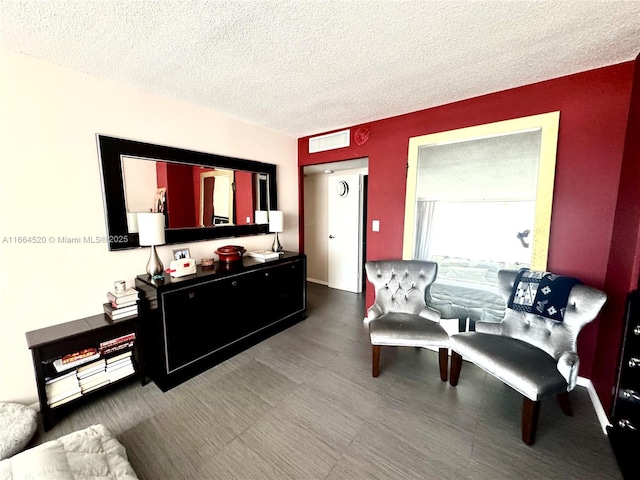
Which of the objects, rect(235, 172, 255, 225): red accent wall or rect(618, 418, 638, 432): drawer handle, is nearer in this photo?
rect(618, 418, 638, 432): drawer handle

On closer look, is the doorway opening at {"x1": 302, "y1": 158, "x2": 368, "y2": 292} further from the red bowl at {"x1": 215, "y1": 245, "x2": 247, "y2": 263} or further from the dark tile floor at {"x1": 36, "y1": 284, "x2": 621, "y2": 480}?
the dark tile floor at {"x1": 36, "y1": 284, "x2": 621, "y2": 480}

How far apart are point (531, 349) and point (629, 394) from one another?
0.45 meters

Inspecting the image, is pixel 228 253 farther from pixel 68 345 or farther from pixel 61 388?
pixel 61 388

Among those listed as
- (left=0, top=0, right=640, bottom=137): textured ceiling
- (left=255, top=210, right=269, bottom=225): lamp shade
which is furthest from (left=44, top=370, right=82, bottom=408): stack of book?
(left=0, top=0, right=640, bottom=137): textured ceiling

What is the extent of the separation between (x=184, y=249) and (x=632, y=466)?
11.3 ft

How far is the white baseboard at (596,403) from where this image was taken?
1.60 metres

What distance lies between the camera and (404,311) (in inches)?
96.5

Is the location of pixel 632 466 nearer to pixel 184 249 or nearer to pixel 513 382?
pixel 513 382

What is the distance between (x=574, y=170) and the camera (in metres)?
1.94

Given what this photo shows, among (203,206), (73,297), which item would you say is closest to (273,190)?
(203,206)

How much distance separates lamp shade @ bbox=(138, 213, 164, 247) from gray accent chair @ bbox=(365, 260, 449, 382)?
1.96 metres

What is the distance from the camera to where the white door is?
13.4 feet

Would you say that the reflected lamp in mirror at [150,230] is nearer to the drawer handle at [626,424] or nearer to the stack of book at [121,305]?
the stack of book at [121,305]

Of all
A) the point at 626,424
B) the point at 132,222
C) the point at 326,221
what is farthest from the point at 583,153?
the point at 132,222
